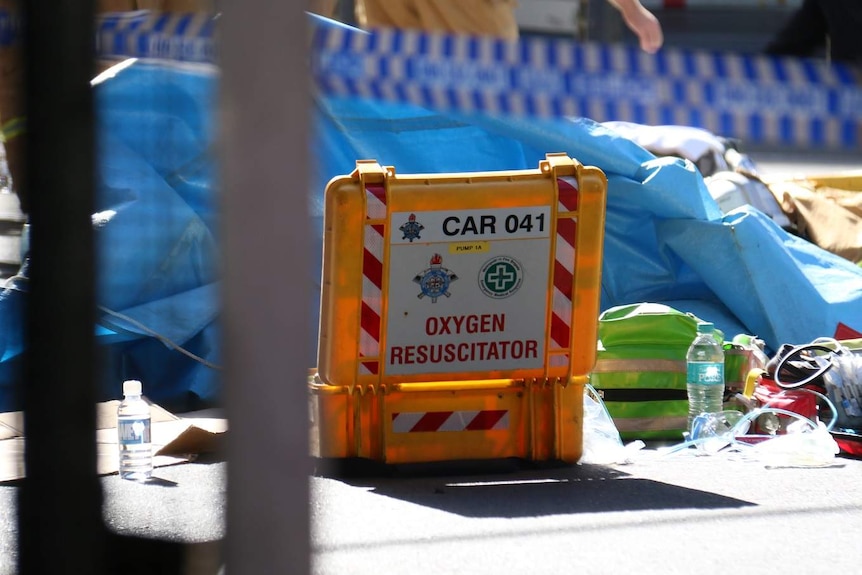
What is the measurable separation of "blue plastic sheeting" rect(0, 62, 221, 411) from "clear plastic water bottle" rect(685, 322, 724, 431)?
170 cm

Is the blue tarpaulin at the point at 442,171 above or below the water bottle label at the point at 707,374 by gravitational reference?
above

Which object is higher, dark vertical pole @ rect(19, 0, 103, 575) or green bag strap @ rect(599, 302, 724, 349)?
dark vertical pole @ rect(19, 0, 103, 575)

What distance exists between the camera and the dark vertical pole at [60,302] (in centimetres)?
207

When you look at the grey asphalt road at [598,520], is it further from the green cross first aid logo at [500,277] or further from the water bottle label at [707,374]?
the green cross first aid logo at [500,277]

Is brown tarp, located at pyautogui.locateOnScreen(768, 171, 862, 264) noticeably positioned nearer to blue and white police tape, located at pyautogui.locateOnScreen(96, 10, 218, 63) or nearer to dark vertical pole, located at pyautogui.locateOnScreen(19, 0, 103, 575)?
blue and white police tape, located at pyautogui.locateOnScreen(96, 10, 218, 63)

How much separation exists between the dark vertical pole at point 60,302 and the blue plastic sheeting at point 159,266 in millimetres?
3115

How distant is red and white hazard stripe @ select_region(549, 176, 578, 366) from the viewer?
456cm

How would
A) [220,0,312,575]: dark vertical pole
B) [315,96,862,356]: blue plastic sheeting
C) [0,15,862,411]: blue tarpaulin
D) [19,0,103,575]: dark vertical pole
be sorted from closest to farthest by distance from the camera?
[220,0,312,575]: dark vertical pole < [19,0,103,575]: dark vertical pole < [0,15,862,411]: blue tarpaulin < [315,96,862,356]: blue plastic sheeting

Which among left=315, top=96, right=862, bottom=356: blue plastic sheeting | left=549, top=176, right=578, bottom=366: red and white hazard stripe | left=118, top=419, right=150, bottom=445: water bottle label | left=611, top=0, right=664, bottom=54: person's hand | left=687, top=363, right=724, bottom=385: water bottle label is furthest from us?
left=315, top=96, right=862, bottom=356: blue plastic sheeting

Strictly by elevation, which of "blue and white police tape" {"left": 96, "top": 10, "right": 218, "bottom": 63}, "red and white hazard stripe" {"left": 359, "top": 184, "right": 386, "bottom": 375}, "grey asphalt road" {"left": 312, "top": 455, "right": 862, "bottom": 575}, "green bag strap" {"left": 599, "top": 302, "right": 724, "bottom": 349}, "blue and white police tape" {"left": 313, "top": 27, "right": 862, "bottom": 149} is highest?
"blue and white police tape" {"left": 96, "top": 10, "right": 218, "bottom": 63}

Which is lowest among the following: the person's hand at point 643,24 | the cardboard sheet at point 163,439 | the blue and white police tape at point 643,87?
the cardboard sheet at point 163,439

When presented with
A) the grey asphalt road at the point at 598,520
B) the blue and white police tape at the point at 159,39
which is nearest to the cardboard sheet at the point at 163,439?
the grey asphalt road at the point at 598,520

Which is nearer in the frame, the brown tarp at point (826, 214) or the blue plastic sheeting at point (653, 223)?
the blue plastic sheeting at point (653, 223)

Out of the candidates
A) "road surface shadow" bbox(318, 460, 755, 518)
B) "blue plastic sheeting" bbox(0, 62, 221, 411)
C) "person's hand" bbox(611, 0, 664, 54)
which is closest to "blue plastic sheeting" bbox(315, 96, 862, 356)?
"person's hand" bbox(611, 0, 664, 54)
